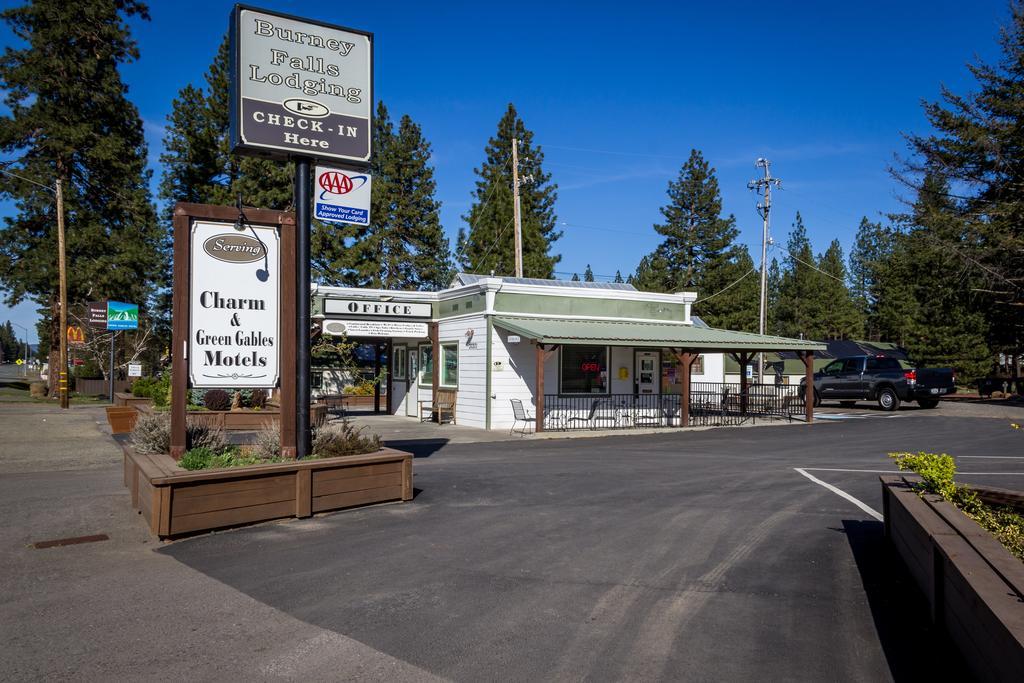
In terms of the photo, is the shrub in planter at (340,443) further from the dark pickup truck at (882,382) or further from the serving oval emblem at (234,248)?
the dark pickup truck at (882,382)

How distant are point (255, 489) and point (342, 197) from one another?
515 centimetres

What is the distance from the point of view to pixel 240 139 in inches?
333

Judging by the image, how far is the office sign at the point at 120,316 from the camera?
32844 mm

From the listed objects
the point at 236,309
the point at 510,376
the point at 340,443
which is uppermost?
the point at 236,309

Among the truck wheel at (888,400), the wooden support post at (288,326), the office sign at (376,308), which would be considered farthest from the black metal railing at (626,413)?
the wooden support post at (288,326)

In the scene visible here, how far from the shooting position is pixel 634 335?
20.1 m

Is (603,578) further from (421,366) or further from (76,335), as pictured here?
(76,335)

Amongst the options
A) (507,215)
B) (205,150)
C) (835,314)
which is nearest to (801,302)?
(835,314)

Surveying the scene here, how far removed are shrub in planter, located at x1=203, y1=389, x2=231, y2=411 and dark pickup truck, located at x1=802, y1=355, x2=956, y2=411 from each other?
21.8 meters

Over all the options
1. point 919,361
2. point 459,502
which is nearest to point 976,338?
point 919,361

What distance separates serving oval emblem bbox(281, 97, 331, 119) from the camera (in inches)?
348

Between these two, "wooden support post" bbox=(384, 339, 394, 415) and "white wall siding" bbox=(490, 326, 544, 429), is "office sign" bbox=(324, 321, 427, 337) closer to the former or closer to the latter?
"wooden support post" bbox=(384, 339, 394, 415)

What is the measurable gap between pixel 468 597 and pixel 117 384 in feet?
132

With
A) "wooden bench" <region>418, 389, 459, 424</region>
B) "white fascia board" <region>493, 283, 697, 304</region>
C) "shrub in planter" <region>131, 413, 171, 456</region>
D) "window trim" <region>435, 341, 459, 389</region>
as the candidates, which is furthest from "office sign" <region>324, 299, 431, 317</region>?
"shrub in planter" <region>131, 413, 171, 456</region>
